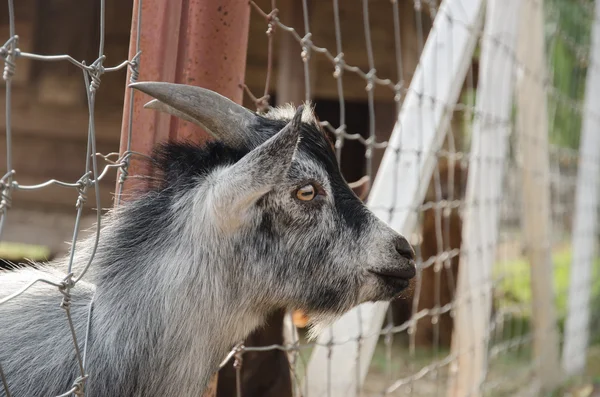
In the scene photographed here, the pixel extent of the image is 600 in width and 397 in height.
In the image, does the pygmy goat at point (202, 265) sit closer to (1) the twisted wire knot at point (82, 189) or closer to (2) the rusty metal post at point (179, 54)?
(2) the rusty metal post at point (179, 54)

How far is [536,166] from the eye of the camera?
4.68m

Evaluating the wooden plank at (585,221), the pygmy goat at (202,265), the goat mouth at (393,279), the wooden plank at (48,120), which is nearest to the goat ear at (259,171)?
the pygmy goat at (202,265)

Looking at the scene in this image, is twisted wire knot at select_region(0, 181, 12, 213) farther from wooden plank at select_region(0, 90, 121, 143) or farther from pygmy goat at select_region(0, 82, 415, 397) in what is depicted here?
wooden plank at select_region(0, 90, 121, 143)

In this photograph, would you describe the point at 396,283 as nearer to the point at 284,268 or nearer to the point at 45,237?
the point at 284,268

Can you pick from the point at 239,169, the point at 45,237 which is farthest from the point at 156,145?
the point at 45,237

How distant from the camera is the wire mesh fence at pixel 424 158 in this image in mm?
2301

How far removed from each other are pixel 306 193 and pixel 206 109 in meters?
0.34

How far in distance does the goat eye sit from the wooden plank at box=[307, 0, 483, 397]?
24.7 inches

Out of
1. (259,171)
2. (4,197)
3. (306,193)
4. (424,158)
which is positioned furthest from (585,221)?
(4,197)

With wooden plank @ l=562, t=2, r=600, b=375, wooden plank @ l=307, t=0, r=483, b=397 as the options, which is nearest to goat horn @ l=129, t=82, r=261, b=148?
wooden plank @ l=307, t=0, r=483, b=397

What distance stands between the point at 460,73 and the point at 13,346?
2.06m

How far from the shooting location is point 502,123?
3.81 metres

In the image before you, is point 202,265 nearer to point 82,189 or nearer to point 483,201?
point 82,189

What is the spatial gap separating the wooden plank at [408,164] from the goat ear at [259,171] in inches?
31.7
